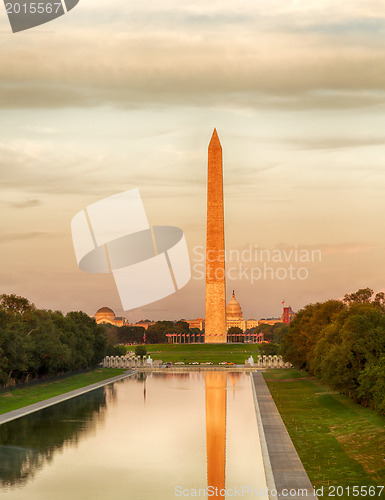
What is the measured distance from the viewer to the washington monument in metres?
102

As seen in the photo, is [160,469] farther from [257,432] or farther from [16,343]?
[16,343]

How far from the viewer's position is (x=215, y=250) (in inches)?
4139

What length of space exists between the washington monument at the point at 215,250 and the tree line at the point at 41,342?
82.8 ft

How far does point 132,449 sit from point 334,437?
896cm

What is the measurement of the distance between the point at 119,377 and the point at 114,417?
106 feet

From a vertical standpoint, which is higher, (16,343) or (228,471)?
(16,343)

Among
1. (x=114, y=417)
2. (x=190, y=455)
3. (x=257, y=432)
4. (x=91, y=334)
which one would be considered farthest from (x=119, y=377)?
(x=190, y=455)

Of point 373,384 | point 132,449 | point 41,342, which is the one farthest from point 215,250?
point 132,449

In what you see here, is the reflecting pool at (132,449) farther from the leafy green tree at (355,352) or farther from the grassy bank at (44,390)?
the leafy green tree at (355,352)

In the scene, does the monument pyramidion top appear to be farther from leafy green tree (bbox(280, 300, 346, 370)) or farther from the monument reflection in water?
the monument reflection in water

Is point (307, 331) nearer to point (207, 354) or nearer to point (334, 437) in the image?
point (207, 354)

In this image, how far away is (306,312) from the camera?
74938 millimetres

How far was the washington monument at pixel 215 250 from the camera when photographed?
335ft

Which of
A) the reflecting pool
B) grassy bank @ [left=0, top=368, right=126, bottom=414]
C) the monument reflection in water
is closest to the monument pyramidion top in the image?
grassy bank @ [left=0, top=368, right=126, bottom=414]
